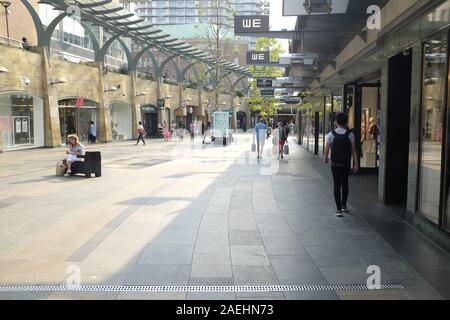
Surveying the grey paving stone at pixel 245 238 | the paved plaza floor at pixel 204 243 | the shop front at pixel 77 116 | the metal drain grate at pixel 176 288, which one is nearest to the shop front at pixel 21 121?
the shop front at pixel 77 116

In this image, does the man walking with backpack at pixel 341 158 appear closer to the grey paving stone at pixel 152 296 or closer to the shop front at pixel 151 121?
the grey paving stone at pixel 152 296

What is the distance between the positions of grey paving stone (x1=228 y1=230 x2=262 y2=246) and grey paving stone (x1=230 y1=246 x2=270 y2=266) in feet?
0.67

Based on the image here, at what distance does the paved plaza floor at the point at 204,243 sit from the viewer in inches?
192

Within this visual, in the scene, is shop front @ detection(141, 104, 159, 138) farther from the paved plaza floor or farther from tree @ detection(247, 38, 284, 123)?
the paved plaza floor

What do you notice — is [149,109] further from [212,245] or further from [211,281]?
[211,281]

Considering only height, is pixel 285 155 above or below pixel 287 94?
below

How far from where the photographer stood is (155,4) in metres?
122

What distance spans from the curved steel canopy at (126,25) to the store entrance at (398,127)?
20.3 m

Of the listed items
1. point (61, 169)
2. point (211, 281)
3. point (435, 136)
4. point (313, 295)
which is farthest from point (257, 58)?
point (313, 295)

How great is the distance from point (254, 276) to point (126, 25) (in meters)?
28.8

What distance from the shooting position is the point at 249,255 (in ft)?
19.2

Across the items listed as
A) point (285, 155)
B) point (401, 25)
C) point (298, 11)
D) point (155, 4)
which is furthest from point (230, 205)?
point (155, 4)
